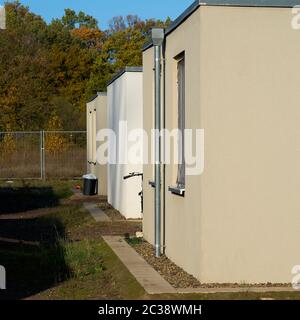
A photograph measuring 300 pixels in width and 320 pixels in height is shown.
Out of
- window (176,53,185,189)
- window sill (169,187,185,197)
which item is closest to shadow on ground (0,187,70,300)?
window sill (169,187,185,197)

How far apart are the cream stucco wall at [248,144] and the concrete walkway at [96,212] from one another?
8614 mm

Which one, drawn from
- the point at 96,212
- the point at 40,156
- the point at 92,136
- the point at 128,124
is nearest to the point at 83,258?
the point at 128,124

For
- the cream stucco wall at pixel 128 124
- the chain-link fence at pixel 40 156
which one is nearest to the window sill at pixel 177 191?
the cream stucco wall at pixel 128 124

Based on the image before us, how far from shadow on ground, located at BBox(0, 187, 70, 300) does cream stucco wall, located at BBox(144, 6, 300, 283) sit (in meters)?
2.39

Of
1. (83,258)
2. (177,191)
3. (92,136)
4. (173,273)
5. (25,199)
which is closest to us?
(173,273)

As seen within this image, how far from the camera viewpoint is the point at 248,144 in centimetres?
917

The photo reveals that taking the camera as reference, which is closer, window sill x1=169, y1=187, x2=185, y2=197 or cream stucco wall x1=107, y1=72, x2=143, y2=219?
window sill x1=169, y1=187, x2=185, y2=197

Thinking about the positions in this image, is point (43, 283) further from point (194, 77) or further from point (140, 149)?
point (140, 149)

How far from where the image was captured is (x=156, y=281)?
943 cm

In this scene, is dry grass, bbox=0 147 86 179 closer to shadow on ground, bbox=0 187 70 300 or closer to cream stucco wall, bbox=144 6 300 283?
shadow on ground, bbox=0 187 70 300

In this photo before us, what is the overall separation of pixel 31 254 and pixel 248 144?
5.02 meters

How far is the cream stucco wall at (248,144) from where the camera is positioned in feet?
29.9

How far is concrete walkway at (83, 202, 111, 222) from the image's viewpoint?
58.3ft

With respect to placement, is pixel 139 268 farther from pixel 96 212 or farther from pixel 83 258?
pixel 96 212
